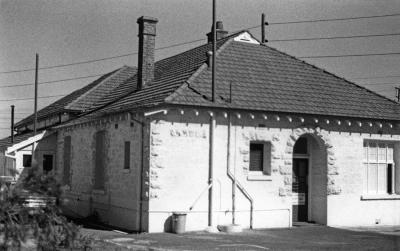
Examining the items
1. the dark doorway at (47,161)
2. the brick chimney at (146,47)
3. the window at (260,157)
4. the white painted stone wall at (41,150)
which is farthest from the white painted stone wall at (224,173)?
the dark doorway at (47,161)

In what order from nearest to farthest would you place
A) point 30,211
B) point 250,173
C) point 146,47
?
point 30,211, point 250,173, point 146,47

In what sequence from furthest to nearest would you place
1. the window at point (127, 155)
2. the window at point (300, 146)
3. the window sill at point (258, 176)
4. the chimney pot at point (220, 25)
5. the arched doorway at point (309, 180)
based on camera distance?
the chimney pot at point (220, 25)
the window at point (300, 146)
the arched doorway at point (309, 180)
the window at point (127, 155)
the window sill at point (258, 176)

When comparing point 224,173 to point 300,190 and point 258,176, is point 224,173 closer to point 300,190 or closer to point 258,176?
point 258,176

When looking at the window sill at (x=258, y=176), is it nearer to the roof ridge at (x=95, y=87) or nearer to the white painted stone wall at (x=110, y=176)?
the white painted stone wall at (x=110, y=176)

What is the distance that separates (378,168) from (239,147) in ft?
20.0

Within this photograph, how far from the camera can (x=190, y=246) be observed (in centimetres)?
1405

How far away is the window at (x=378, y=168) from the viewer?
20.9 metres

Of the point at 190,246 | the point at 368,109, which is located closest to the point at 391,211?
the point at 368,109

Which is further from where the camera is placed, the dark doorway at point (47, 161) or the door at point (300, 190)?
the dark doorway at point (47, 161)

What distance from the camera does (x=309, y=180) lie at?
20.1 m

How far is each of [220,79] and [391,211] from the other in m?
7.95

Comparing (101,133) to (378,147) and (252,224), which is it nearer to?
(252,224)

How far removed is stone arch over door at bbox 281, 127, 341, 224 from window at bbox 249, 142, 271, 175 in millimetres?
984

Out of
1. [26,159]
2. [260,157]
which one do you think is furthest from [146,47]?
[26,159]
